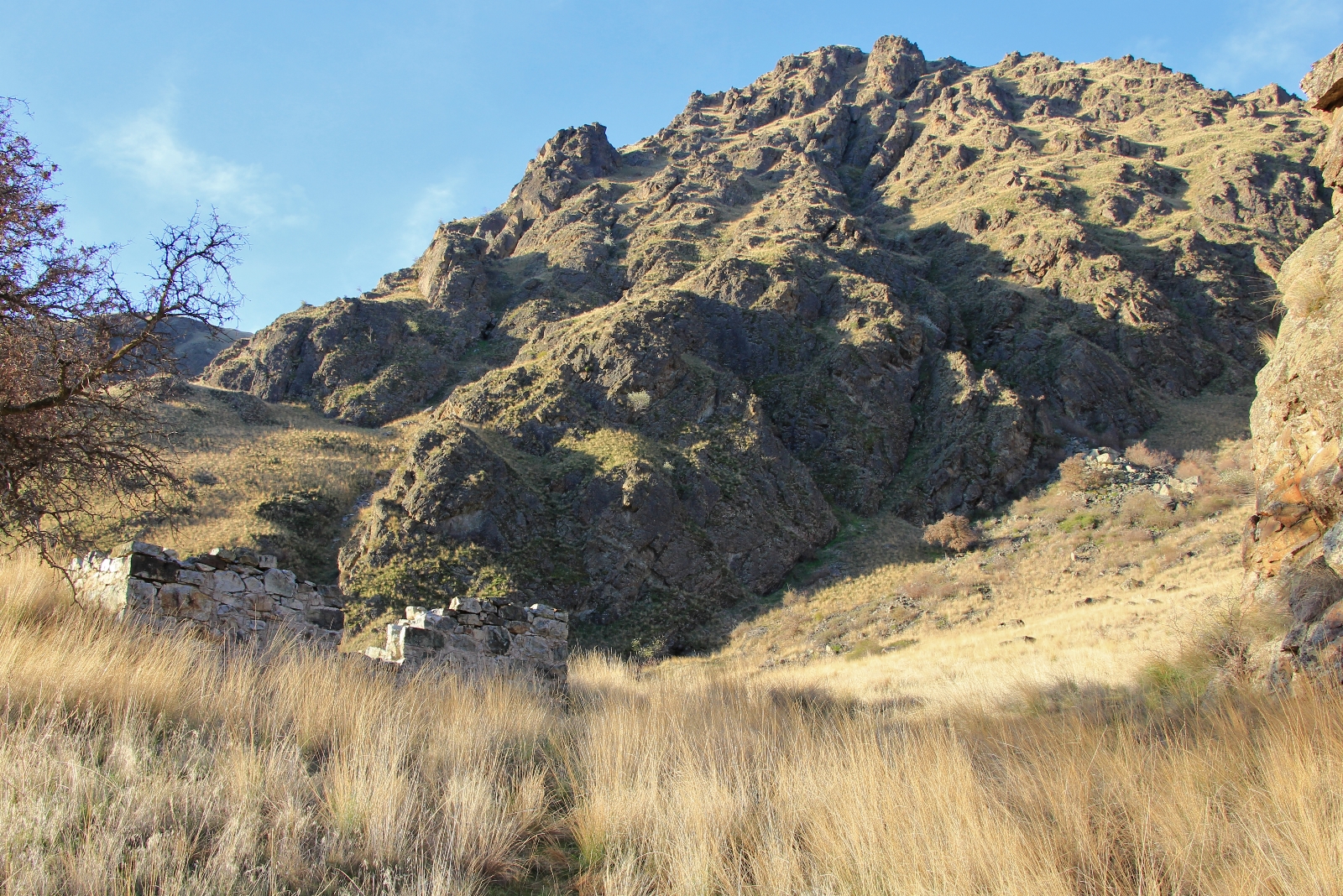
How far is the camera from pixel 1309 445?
6.93 m

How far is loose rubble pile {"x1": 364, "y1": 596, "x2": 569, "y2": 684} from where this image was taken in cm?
1012

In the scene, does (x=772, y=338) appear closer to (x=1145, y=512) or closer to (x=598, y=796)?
(x=1145, y=512)

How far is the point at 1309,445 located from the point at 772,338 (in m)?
36.3

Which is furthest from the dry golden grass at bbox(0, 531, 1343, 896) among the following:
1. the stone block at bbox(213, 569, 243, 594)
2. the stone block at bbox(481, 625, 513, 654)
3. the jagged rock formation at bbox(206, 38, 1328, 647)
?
the jagged rock formation at bbox(206, 38, 1328, 647)

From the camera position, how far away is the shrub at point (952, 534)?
3127 cm

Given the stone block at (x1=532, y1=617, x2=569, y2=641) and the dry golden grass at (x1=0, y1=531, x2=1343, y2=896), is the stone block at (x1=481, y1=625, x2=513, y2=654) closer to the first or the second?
the stone block at (x1=532, y1=617, x2=569, y2=641)

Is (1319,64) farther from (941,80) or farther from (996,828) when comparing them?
(941,80)

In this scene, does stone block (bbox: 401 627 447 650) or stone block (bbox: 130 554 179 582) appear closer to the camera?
stone block (bbox: 130 554 179 582)

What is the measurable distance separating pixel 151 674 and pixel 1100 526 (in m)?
32.0

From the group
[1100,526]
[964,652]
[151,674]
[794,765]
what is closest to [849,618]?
[964,652]

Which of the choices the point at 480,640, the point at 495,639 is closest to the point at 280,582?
the point at 480,640

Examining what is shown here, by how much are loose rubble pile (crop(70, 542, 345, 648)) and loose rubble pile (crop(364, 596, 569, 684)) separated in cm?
97

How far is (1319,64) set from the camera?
7.81 meters

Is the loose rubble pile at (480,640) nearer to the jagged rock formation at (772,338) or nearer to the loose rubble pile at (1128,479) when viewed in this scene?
the jagged rock formation at (772,338)
